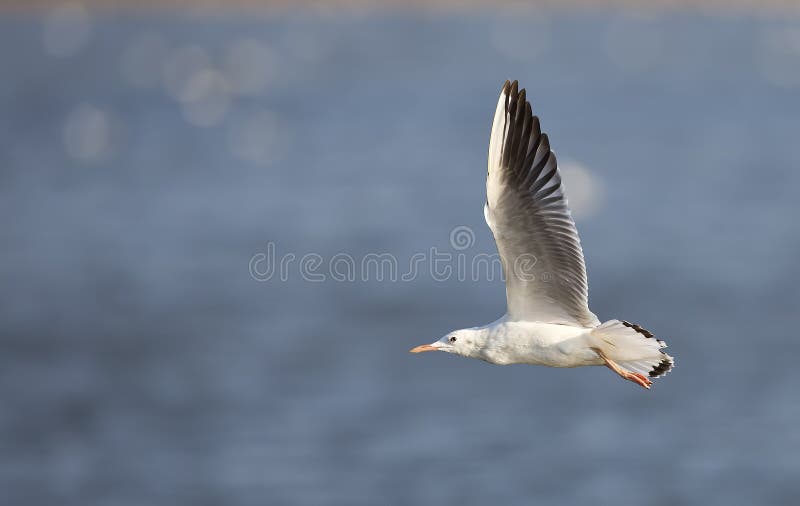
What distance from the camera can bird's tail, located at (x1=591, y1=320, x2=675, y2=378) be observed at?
8.83 meters

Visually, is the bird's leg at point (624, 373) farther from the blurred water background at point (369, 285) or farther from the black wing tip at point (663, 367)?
the blurred water background at point (369, 285)

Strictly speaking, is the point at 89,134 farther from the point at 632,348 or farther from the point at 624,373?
the point at 624,373

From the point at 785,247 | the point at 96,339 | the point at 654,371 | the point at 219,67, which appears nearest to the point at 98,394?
the point at 96,339

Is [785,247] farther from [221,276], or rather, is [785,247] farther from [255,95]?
[255,95]

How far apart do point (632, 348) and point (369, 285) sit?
26488mm

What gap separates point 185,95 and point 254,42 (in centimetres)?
1247

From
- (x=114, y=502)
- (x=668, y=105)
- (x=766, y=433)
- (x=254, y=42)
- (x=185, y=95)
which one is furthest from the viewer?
(x=254, y=42)

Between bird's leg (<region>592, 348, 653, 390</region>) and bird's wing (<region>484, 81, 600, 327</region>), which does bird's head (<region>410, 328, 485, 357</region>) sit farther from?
bird's leg (<region>592, 348, 653, 390</region>)

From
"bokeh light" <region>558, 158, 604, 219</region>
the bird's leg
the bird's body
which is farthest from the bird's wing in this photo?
"bokeh light" <region>558, 158, 604, 219</region>

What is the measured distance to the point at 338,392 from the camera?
92.8ft

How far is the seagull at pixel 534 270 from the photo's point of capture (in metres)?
9.00

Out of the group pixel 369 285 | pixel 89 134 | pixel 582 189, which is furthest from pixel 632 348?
pixel 89 134

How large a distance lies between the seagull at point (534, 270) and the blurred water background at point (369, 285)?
14.5 m

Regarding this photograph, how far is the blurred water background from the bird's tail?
14.6 meters
